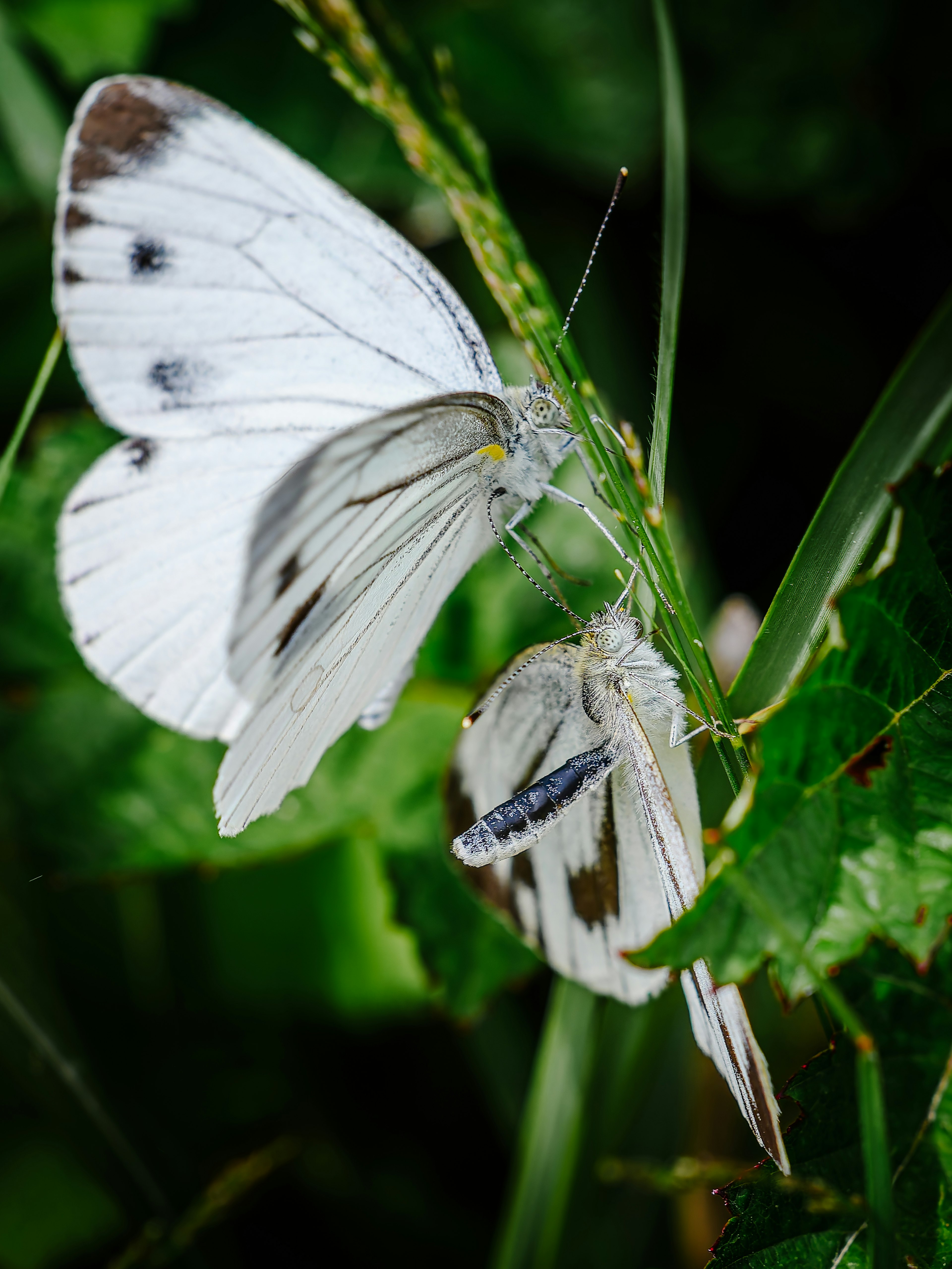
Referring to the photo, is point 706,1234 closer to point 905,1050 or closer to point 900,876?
point 905,1050

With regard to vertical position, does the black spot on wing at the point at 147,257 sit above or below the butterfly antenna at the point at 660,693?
above

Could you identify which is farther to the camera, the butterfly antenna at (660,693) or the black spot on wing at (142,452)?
the black spot on wing at (142,452)

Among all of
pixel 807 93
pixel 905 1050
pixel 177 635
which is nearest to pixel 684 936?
pixel 905 1050

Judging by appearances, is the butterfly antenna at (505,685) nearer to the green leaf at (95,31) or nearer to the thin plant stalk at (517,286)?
the thin plant stalk at (517,286)

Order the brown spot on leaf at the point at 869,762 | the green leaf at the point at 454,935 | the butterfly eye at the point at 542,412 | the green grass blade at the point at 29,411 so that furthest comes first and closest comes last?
the green leaf at the point at 454,935, the butterfly eye at the point at 542,412, the green grass blade at the point at 29,411, the brown spot on leaf at the point at 869,762

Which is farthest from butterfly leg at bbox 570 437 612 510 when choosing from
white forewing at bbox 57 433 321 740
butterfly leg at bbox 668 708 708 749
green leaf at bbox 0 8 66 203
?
green leaf at bbox 0 8 66 203

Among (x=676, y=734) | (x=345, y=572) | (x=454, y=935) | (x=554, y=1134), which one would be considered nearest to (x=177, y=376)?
(x=345, y=572)

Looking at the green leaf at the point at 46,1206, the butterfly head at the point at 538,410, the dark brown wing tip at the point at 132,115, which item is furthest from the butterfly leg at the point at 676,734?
the green leaf at the point at 46,1206

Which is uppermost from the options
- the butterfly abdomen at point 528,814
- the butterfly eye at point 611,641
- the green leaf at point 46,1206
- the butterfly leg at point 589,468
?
the butterfly leg at point 589,468

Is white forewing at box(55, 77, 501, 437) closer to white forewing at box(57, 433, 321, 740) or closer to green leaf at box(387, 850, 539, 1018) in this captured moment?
white forewing at box(57, 433, 321, 740)
